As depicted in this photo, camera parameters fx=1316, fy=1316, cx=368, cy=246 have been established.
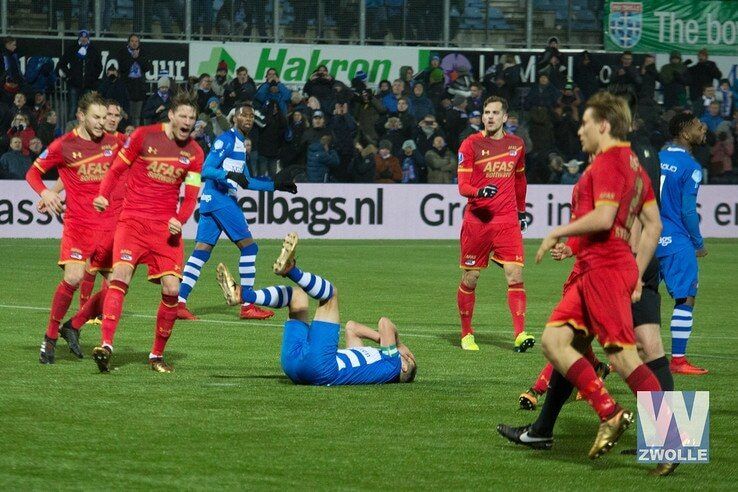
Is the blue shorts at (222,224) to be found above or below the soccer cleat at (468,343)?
above

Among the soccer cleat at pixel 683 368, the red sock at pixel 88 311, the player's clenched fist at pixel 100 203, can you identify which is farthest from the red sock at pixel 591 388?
the red sock at pixel 88 311

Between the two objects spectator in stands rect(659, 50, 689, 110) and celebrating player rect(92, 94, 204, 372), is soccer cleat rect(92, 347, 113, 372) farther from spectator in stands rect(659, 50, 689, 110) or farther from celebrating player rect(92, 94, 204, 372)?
spectator in stands rect(659, 50, 689, 110)

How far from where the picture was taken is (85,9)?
91.4ft

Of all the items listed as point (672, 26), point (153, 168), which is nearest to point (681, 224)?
point (153, 168)

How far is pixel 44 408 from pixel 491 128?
568 cm

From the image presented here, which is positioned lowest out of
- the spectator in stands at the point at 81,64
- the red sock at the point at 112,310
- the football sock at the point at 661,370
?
the red sock at the point at 112,310

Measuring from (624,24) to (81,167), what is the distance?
2182cm

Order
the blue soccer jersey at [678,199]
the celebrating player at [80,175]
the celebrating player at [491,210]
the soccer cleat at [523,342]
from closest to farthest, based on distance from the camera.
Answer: the blue soccer jersey at [678,199] → the celebrating player at [80,175] → the soccer cleat at [523,342] → the celebrating player at [491,210]

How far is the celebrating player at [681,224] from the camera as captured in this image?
34.7 ft

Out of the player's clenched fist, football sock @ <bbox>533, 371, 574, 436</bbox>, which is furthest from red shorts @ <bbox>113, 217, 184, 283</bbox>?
football sock @ <bbox>533, 371, 574, 436</bbox>

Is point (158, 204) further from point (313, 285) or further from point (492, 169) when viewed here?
point (492, 169)

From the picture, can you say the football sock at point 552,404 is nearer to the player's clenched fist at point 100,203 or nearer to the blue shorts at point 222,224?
the player's clenched fist at point 100,203

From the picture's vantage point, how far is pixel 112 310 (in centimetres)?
1027

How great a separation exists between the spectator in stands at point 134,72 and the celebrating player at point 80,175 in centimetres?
1454
